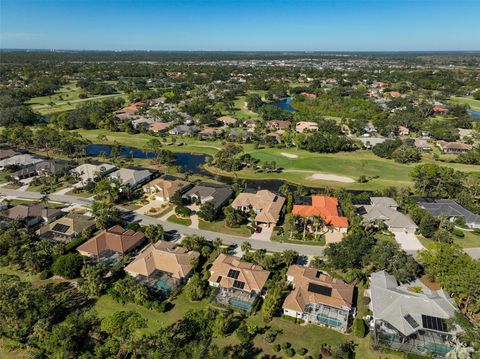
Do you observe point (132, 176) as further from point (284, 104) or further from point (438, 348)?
point (284, 104)

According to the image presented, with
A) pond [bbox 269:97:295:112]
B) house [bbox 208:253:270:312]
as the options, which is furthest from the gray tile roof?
pond [bbox 269:97:295:112]

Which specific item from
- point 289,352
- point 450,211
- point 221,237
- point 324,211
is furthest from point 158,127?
point 289,352

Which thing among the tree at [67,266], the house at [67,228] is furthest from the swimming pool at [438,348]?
the house at [67,228]

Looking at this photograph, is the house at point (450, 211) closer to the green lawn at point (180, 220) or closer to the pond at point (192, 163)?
the pond at point (192, 163)

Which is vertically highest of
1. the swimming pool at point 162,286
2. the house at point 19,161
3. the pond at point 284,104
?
the pond at point 284,104

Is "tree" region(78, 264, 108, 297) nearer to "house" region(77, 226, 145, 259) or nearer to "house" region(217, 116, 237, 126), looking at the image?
"house" region(77, 226, 145, 259)

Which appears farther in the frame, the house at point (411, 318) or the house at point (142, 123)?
the house at point (142, 123)

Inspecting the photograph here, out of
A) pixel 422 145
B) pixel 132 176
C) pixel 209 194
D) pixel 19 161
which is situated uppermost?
pixel 422 145
